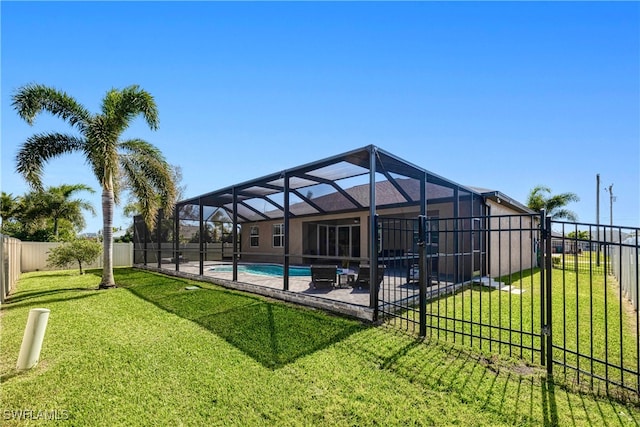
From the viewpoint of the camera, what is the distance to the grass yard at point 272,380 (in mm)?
2766

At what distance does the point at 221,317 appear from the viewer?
19.6ft

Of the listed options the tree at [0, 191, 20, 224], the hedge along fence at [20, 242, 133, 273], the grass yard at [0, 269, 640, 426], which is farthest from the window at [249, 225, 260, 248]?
the tree at [0, 191, 20, 224]

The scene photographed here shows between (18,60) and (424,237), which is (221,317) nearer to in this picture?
(424,237)

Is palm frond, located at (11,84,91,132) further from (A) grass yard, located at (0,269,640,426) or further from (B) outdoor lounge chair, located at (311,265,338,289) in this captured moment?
(B) outdoor lounge chair, located at (311,265,338,289)

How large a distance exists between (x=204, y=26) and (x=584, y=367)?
10177mm

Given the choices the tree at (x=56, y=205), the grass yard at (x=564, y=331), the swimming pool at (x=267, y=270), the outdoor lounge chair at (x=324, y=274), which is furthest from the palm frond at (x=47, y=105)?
the tree at (x=56, y=205)

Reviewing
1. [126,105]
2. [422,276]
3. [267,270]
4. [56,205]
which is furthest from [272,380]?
[56,205]

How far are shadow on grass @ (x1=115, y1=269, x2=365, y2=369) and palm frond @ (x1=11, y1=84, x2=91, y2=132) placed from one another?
231 inches

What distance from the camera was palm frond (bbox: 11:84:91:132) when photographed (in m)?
8.78

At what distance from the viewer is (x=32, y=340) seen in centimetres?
388

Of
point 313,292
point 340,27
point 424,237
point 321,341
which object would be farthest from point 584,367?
point 340,27

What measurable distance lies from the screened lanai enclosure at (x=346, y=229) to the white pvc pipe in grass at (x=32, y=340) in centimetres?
437

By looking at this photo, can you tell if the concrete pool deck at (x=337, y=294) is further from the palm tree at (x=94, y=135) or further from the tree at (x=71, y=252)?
the tree at (x=71, y=252)

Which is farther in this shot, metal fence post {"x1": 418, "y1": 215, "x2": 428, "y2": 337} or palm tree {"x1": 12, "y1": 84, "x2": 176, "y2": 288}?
palm tree {"x1": 12, "y1": 84, "x2": 176, "y2": 288}
